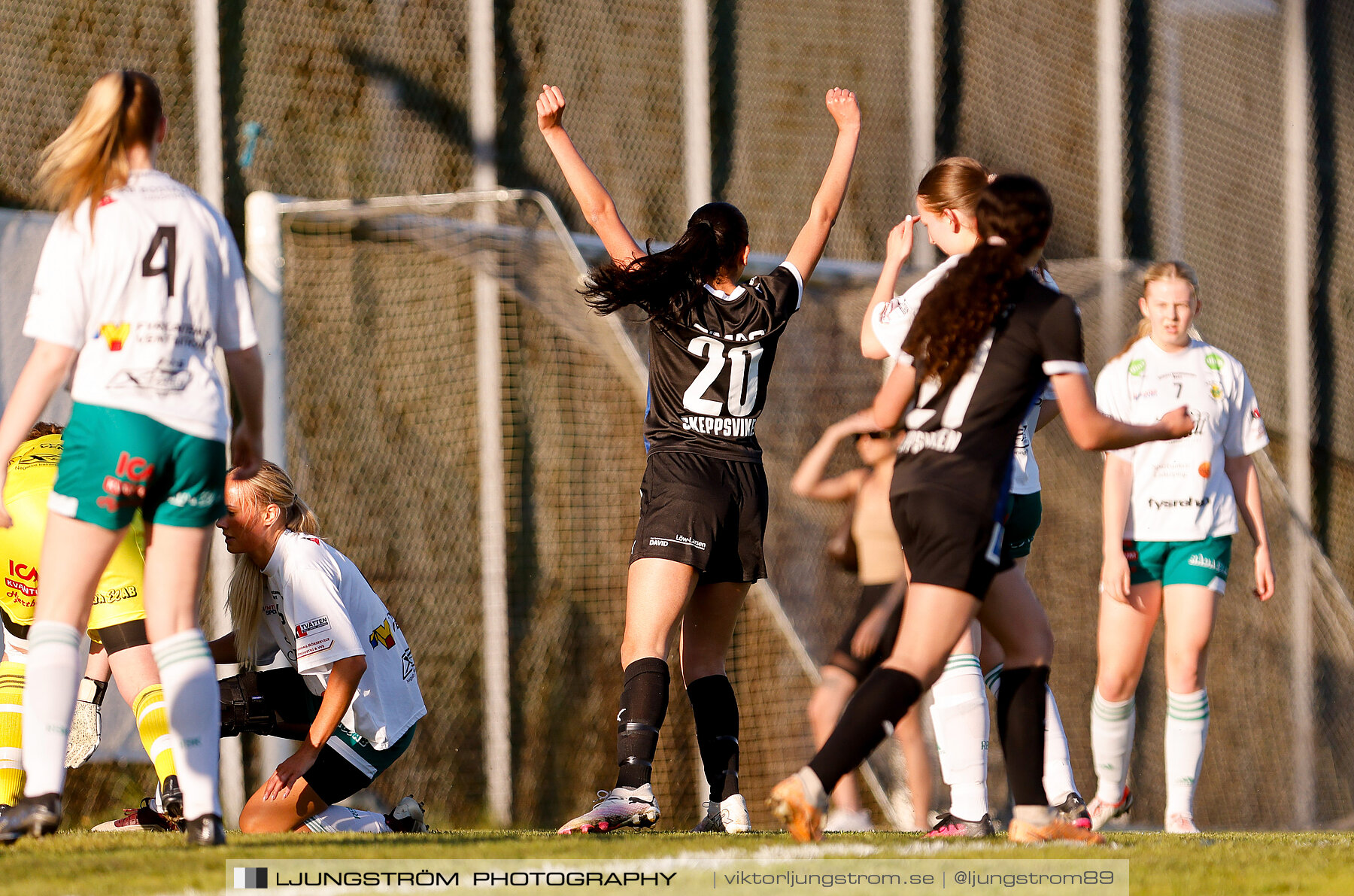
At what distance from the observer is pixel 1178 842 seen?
4.08m

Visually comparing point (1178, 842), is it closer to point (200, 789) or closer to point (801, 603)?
point (200, 789)

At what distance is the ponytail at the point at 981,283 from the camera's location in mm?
3502

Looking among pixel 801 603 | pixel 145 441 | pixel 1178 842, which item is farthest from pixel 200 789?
pixel 801 603

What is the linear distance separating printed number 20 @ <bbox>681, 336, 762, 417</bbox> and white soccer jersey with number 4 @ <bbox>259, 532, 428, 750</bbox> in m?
1.33

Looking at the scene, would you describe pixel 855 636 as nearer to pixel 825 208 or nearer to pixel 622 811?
pixel 622 811

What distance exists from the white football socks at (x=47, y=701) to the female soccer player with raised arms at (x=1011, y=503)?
2.31m

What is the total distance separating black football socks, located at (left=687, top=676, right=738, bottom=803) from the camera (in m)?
4.43

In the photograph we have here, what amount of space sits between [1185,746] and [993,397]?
2306 mm

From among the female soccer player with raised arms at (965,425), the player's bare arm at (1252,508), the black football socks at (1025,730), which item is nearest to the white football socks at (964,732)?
the black football socks at (1025,730)

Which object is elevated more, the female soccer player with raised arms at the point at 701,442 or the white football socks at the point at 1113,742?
the female soccer player with raised arms at the point at 701,442

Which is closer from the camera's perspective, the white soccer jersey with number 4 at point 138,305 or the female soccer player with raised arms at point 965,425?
the white soccer jersey with number 4 at point 138,305

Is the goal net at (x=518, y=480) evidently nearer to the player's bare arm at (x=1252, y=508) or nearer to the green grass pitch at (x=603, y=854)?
the player's bare arm at (x=1252, y=508)

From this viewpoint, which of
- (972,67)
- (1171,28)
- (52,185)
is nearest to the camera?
(52,185)

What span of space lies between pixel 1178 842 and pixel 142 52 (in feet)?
20.4
